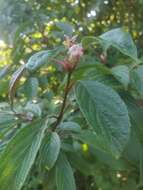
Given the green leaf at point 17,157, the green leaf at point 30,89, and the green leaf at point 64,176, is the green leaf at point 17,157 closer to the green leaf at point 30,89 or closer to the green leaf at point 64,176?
the green leaf at point 64,176

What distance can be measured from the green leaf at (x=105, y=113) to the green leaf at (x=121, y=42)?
0.24 ft

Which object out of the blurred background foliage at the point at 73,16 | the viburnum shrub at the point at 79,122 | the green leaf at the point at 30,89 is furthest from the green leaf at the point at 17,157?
the blurred background foliage at the point at 73,16

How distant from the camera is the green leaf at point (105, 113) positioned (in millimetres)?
792

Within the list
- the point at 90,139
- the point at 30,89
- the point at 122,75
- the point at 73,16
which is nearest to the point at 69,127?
the point at 90,139

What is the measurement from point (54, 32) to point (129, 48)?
2.58 feet

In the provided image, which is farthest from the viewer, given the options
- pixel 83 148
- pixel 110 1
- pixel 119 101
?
pixel 110 1

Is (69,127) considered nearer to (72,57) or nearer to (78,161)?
(78,161)

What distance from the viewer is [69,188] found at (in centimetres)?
94

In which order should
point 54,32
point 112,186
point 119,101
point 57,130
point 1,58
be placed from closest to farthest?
point 119,101, point 57,130, point 112,186, point 54,32, point 1,58

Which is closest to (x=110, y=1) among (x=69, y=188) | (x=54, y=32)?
(x=54, y=32)

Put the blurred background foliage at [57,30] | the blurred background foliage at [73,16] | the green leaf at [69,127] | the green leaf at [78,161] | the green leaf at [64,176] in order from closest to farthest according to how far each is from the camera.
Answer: the green leaf at [64,176]
the green leaf at [69,127]
the green leaf at [78,161]
the blurred background foliage at [57,30]
the blurred background foliage at [73,16]

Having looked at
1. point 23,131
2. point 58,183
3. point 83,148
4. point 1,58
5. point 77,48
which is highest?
point 77,48

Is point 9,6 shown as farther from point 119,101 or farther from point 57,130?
point 119,101

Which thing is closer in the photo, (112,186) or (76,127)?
(76,127)
